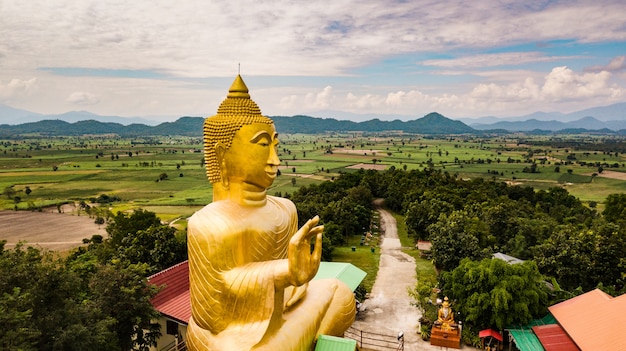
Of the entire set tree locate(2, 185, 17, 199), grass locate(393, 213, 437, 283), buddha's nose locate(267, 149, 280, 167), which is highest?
buddha's nose locate(267, 149, 280, 167)

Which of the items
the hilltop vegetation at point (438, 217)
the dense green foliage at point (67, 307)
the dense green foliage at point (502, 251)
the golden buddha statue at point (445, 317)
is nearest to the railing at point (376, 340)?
the golden buddha statue at point (445, 317)

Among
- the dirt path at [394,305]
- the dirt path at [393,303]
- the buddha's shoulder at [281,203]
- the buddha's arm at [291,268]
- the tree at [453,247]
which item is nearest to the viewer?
the buddha's arm at [291,268]

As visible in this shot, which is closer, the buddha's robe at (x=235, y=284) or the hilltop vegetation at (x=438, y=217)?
the buddha's robe at (x=235, y=284)

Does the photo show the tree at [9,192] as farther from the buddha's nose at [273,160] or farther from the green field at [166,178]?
the buddha's nose at [273,160]

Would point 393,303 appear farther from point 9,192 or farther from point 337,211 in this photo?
point 9,192

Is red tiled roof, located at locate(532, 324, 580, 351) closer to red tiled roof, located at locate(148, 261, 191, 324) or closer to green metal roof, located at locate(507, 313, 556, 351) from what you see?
green metal roof, located at locate(507, 313, 556, 351)

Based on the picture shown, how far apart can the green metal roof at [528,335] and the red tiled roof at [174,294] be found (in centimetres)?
1102

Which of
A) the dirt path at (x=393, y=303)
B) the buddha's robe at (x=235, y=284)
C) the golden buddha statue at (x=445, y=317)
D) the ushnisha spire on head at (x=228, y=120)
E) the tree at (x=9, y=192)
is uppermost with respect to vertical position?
the ushnisha spire on head at (x=228, y=120)

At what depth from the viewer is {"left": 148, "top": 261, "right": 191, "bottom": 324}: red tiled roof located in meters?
14.2

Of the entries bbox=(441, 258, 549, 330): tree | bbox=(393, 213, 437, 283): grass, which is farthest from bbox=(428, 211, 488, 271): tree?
bbox=(441, 258, 549, 330): tree

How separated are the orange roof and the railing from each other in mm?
5408

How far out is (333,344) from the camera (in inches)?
353

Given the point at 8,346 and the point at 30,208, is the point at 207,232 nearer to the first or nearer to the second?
the point at 8,346

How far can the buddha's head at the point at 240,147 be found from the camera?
819 centimetres
